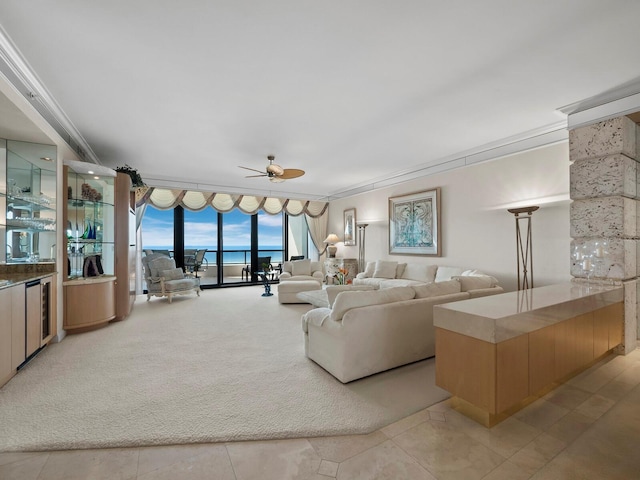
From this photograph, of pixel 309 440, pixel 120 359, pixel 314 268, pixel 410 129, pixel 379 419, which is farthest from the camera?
pixel 314 268

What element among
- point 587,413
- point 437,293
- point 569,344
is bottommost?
point 587,413

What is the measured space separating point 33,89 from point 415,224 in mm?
5848

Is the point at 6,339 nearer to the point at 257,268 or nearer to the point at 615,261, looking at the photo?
the point at 615,261

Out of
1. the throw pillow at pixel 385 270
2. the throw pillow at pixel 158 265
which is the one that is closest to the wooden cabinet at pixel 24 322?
the throw pillow at pixel 158 265

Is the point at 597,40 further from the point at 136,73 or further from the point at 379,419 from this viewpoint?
the point at 136,73

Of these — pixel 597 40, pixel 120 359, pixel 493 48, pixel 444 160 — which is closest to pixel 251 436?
pixel 120 359

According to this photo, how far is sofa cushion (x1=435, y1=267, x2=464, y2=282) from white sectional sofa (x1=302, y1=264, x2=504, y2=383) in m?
2.09

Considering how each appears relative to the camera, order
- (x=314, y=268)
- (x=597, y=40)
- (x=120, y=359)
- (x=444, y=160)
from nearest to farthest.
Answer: (x=597, y=40), (x=120, y=359), (x=444, y=160), (x=314, y=268)

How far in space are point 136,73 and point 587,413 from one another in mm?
4614

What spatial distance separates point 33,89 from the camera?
278 centimetres

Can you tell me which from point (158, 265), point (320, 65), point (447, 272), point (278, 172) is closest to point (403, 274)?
point (447, 272)

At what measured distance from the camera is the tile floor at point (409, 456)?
156 centimetres

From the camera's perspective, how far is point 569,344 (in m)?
2.38

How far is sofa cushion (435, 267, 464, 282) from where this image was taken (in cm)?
500
